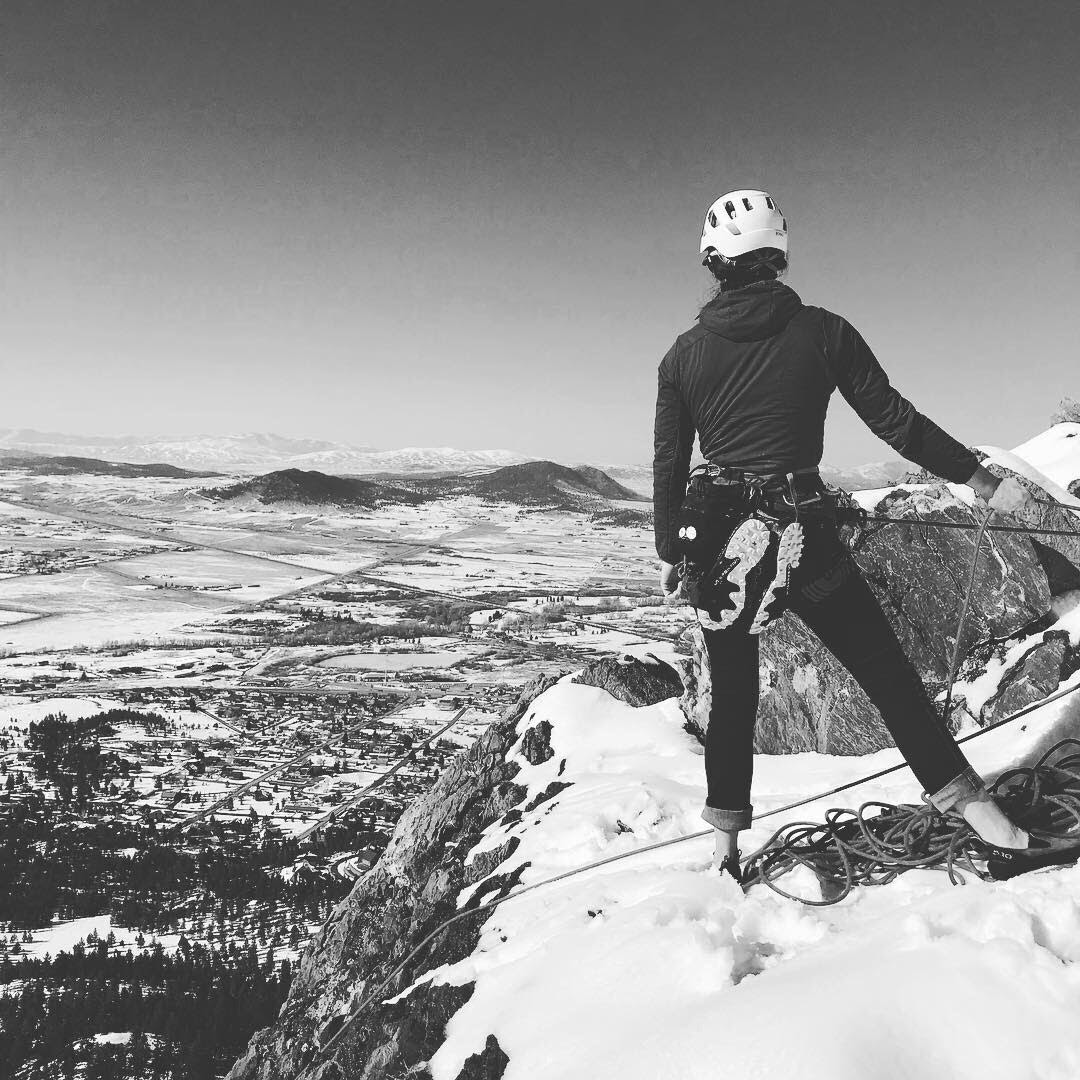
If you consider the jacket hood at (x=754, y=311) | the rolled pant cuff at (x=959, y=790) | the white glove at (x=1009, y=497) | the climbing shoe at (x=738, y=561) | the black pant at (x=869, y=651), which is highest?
the jacket hood at (x=754, y=311)

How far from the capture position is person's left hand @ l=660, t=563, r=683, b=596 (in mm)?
3031

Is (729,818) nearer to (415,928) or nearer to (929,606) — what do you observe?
(415,928)

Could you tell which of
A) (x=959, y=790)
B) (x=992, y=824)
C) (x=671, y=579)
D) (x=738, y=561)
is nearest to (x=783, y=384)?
(x=738, y=561)

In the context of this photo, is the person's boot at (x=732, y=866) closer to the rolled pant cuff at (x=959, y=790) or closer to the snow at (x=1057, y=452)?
the rolled pant cuff at (x=959, y=790)

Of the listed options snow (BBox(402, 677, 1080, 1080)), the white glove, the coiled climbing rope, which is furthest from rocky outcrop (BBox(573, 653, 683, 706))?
the white glove

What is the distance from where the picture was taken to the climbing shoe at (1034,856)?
8.93ft

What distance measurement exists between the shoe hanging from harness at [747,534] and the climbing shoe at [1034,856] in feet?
4.26

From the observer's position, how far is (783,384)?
8.73ft

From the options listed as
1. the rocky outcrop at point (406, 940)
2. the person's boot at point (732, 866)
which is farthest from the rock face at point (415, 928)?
the person's boot at point (732, 866)

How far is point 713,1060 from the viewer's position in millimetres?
2189

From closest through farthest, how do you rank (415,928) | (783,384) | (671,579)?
1. (783,384)
2. (671,579)
3. (415,928)

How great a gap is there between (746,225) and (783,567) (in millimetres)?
1346

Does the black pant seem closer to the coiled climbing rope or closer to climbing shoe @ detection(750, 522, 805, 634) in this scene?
climbing shoe @ detection(750, 522, 805, 634)

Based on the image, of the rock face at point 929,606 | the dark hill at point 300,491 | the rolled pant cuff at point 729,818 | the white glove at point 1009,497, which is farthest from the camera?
the dark hill at point 300,491
